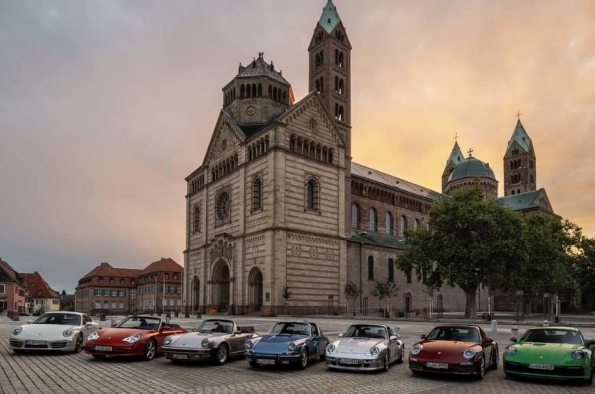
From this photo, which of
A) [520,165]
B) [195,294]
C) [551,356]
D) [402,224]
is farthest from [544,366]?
[520,165]

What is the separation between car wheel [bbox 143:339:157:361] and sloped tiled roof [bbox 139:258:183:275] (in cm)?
8862

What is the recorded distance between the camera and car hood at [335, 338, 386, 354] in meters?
15.0

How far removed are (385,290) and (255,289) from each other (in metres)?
14.8

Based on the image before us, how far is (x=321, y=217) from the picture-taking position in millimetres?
55875

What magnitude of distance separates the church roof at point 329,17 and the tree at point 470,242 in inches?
1207

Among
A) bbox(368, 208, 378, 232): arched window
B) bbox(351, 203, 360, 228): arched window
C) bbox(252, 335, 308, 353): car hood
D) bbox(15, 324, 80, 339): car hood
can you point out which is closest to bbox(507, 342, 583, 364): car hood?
bbox(252, 335, 308, 353): car hood

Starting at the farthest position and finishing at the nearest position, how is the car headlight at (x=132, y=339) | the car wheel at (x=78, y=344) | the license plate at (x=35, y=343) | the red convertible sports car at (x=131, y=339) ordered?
the car wheel at (x=78, y=344) < the license plate at (x=35, y=343) < the car headlight at (x=132, y=339) < the red convertible sports car at (x=131, y=339)

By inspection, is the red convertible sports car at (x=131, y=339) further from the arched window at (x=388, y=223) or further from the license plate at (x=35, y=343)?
the arched window at (x=388, y=223)

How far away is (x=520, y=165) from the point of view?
115125 mm

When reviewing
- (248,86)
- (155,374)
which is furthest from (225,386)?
(248,86)

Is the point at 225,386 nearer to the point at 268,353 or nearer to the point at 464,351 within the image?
the point at 268,353

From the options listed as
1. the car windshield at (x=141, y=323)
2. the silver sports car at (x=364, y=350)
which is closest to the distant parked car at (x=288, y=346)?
the silver sports car at (x=364, y=350)

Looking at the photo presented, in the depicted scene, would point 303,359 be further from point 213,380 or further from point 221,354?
point 213,380

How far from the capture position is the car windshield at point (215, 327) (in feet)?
55.9
